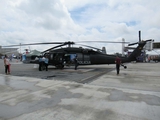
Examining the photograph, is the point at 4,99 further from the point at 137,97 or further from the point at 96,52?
the point at 96,52

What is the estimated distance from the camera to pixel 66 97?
5504mm

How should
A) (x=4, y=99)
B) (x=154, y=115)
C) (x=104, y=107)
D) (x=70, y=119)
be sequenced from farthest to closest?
(x=4, y=99), (x=104, y=107), (x=154, y=115), (x=70, y=119)

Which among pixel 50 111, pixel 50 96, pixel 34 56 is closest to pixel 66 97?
pixel 50 96

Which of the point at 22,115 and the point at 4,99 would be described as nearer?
the point at 22,115

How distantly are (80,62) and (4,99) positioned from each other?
42.7 ft

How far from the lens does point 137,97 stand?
5668 millimetres

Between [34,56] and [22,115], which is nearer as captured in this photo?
[22,115]

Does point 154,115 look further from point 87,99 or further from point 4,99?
point 4,99

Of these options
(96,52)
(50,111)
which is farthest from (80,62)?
(50,111)

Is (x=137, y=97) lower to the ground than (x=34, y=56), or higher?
lower

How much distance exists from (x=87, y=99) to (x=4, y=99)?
282cm

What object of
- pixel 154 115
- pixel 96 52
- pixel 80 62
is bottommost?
pixel 154 115

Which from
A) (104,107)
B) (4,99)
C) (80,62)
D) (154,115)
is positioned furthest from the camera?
(80,62)

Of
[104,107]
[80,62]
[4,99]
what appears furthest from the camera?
[80,62]
